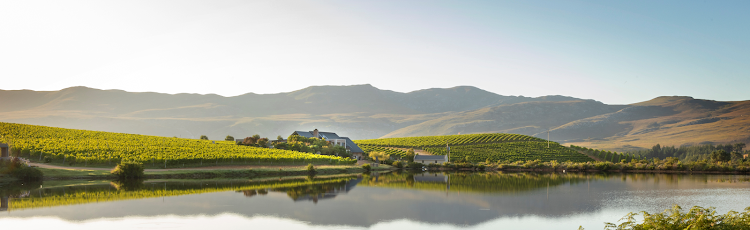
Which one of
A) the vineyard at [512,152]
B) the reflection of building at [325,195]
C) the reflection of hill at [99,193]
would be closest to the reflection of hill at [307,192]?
the reflection of building at [325,195]

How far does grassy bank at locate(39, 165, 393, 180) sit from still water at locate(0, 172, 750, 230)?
413 cm

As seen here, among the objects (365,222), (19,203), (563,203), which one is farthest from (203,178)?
(563,203)

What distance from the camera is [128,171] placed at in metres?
45.0

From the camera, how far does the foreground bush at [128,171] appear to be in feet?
147

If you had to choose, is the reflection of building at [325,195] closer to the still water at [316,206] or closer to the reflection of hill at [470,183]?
the still water at [316,206]

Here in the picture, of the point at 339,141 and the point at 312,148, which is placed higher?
the point at 339,141

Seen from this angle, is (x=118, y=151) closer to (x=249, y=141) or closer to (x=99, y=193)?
(x=99, y=193)

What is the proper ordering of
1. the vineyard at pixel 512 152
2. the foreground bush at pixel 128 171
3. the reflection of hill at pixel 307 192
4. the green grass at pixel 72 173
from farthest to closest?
the vineyard at pixel 512 152
the foreground bush at pixel 128 171
the green grass at pixel 72 173
the reflection of hill at pixel 307 192

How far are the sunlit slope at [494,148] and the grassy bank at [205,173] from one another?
37768 millimetres

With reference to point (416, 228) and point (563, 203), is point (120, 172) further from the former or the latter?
point (563, 203)

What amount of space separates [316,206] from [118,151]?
3756 centimetres

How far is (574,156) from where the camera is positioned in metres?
103

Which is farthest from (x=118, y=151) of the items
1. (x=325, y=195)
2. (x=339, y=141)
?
(x=339, y=141)

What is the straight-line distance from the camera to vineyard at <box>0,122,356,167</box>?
1960 inches
